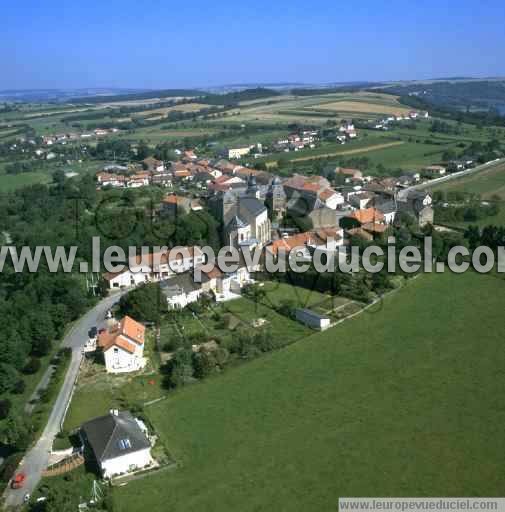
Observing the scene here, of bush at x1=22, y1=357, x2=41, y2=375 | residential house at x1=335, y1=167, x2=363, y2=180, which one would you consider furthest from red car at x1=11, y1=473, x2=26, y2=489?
residential house at x1=335, y1=167, x2=363, y2=180

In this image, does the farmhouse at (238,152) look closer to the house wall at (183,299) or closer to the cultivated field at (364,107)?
the cultivated field at (364,107)

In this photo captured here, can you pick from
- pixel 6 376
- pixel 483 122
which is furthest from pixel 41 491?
pixel 483 122

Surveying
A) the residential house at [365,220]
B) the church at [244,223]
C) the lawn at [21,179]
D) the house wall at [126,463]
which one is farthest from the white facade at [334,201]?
the lawn at [21,179]

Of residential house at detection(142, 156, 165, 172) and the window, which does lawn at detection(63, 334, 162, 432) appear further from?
residential house at detection(142, 156, 165, 172)

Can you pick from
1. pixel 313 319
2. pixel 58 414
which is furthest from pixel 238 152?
pixel 58 414

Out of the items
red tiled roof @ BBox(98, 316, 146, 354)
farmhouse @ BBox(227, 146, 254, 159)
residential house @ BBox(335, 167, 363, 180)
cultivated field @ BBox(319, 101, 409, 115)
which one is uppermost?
cultivated field @ BBox(319, 101, 409, 115)

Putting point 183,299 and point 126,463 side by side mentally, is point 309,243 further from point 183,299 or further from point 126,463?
point 126,463
